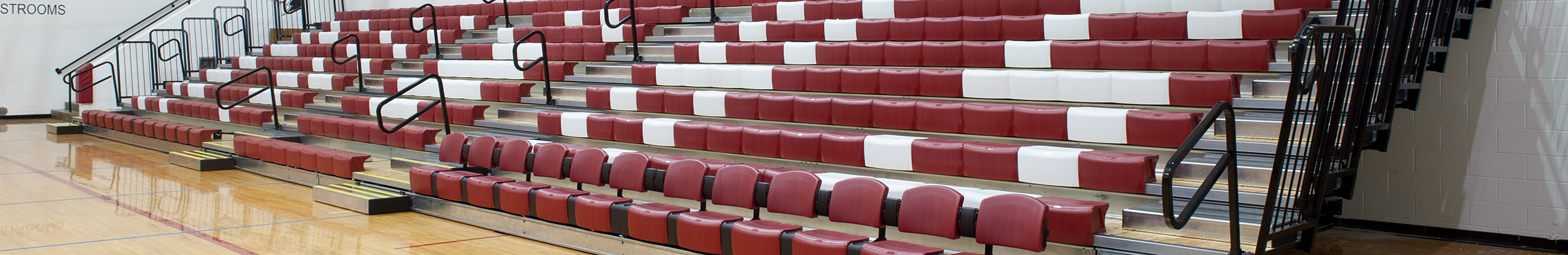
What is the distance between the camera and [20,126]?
22.9 ft

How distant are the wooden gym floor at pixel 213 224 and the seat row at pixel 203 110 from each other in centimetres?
75

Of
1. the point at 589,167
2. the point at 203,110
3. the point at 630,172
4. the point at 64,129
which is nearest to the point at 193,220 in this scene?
the point at 589,167

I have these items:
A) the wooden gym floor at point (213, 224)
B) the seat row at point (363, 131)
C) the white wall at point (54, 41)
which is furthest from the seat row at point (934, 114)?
the white wall at point (54, 41)

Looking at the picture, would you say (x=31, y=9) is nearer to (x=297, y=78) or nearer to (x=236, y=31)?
(x=236, y=31)

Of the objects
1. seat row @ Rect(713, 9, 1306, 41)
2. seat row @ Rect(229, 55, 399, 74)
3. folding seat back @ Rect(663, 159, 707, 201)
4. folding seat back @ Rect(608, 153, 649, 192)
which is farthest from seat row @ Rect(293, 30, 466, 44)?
folding seat back @ Rect(663, 159, 707, 201)

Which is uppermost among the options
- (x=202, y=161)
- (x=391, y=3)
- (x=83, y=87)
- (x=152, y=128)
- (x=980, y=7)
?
(x=391, y=3)

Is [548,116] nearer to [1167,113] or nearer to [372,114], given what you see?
[372,114]

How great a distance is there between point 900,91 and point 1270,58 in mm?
1055

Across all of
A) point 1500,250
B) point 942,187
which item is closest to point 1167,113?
point 942,187

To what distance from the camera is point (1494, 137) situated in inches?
106

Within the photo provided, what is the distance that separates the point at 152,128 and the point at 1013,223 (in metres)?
5.27

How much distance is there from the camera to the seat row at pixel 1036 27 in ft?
9.46

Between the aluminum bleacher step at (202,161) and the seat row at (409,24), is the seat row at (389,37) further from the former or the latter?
the aluminum bleacher step at (202,161)

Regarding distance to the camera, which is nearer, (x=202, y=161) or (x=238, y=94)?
(x=202, y=161)
